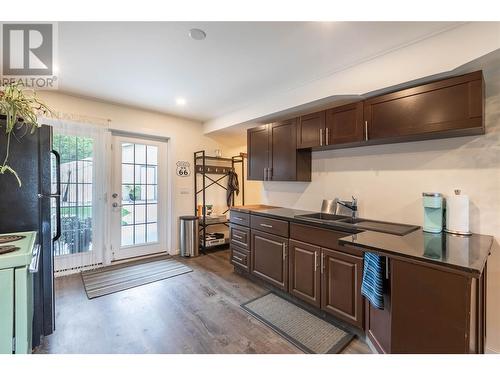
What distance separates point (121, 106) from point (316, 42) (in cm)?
299

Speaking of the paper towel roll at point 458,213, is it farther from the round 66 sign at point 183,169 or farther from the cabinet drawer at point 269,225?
the round 66 sign at point 183,169

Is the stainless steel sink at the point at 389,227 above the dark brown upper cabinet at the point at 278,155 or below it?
below

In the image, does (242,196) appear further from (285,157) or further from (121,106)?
(121,106)

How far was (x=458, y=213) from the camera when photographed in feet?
5.74

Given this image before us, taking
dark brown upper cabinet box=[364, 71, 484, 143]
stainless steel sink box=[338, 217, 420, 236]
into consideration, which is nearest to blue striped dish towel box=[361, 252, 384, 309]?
stainless steel sink box=[338, 217, 420, 236]

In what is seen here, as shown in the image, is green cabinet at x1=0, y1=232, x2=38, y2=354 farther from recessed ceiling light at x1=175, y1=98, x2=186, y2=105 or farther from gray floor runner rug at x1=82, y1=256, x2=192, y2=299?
recessed ceiling light at x1=175, y1=98, x2=186, y2=105

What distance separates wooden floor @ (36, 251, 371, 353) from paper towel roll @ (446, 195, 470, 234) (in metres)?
1.15

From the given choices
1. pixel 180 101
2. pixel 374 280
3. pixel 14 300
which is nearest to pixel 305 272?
pixel 374 280

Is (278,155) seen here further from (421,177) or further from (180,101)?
(180,101)

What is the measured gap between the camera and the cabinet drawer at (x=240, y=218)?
3023 mm

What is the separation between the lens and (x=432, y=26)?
5.56 feet

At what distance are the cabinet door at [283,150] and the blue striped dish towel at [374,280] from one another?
1386 mm

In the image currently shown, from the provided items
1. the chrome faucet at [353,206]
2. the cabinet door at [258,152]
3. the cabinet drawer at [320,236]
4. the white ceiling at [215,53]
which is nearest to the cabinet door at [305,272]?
the cabinet drawer at [320,236]

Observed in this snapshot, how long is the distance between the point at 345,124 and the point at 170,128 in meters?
2.95
